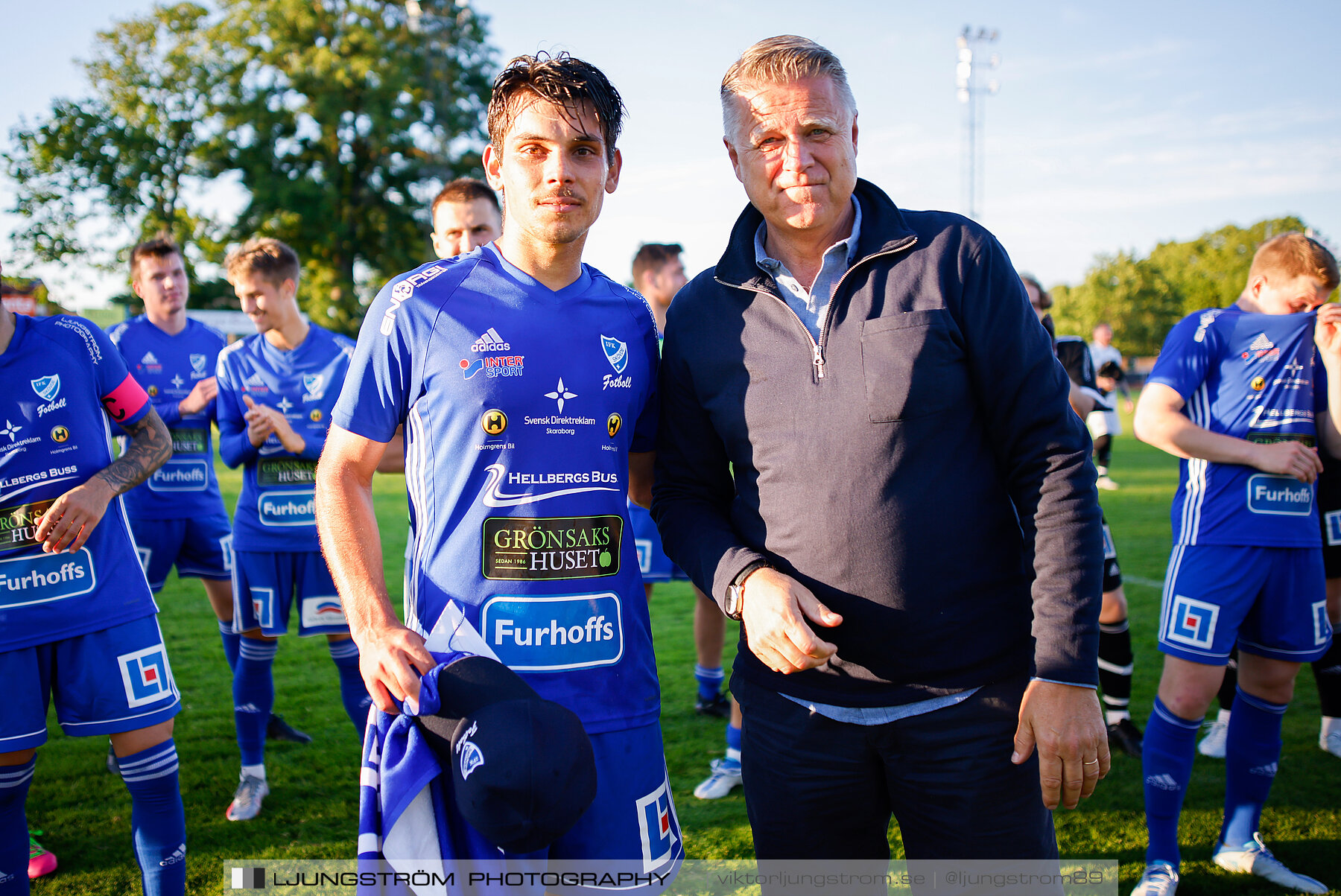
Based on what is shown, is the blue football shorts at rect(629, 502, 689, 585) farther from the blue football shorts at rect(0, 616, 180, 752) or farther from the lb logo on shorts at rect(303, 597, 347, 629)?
the blue football shorts at rect(0, 616, 180, 752)

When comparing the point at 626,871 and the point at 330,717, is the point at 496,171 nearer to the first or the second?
the point at 626,871

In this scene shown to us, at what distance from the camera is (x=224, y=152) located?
3253cm

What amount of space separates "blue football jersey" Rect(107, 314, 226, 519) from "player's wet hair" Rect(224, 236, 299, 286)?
1028 mm

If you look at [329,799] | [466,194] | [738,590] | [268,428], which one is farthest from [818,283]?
[329,799]

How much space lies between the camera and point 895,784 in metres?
2.10

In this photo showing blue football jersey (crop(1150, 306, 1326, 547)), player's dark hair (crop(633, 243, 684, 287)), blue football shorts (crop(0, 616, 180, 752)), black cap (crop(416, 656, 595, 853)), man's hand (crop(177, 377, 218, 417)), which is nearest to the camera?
black cap (crop(416, 656, 595, 853))

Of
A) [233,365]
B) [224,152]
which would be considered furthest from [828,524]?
[224,152]

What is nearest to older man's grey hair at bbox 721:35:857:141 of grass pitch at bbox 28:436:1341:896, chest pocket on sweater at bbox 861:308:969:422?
chest pocket on sweater at bbox 861:308:969:422

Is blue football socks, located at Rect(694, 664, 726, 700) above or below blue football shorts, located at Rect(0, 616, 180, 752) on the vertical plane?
below

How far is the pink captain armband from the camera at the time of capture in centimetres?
323

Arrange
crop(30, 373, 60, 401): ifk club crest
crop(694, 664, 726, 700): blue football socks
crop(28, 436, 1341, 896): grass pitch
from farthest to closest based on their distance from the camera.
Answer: crop(694, 664, 726, 700): blue football socks
crop(28, 436, 1341, 896): grass pitch
crop(30, 373, 60, 401): ifk club crest

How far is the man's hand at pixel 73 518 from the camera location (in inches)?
110

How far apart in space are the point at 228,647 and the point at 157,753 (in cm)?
213

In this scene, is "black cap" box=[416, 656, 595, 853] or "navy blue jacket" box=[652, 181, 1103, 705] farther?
"navy blue jacket" box=[652, 181, 1103, 705]
